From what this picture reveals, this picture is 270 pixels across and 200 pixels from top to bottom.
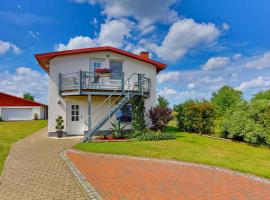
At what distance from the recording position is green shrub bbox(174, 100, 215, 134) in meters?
17.8

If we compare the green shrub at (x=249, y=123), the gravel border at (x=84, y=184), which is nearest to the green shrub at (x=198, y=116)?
the green shrub at (x=249, y=123)

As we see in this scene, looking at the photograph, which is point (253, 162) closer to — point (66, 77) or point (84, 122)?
point (84, 122)

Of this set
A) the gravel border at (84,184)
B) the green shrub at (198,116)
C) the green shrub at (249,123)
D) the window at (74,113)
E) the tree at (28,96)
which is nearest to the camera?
the gravel border at (84,184)

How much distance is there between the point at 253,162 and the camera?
8820mm

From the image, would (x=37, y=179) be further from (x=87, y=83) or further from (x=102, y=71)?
(x=102, y=71)

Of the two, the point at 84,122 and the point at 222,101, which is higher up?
the point at 222,101

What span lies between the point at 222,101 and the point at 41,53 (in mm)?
34771

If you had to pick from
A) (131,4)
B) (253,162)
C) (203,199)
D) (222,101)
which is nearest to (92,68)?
(131,4)

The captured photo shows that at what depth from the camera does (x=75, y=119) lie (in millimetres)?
16219

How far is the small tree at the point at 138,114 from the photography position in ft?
49.3

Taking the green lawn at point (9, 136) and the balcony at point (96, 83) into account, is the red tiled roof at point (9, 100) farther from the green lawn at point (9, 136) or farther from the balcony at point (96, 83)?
the balcony at point (96, 83)

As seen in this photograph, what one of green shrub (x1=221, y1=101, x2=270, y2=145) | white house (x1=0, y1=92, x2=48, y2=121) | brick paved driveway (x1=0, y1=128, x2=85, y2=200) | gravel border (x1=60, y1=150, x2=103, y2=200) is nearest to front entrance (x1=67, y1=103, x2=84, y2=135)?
brick paved driveway (x1=0, y1=128, x2=85, y2=200)

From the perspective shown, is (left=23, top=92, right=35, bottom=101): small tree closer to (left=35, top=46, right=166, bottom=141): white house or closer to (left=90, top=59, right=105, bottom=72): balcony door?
(left=35, top=46, right=166, bottom=141): white house

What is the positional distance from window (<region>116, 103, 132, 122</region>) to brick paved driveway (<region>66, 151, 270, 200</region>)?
8566mm
